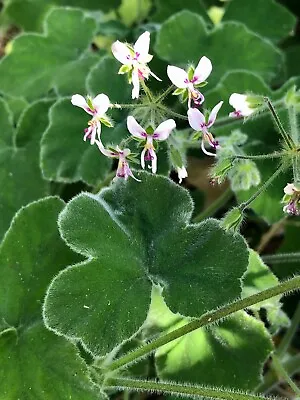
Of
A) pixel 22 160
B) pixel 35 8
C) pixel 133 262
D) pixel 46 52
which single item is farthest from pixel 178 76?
pixel 35 8

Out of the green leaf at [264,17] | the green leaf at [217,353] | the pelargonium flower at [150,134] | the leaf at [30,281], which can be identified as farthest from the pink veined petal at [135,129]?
the green leaf at [264,17]

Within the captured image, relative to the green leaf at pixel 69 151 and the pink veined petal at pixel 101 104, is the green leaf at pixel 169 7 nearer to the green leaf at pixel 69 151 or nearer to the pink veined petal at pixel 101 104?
the green leaf at pixel 69 151

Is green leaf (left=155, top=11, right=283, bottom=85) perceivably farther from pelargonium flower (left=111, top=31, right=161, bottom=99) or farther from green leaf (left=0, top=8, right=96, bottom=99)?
pelargonium flower (left=111, top=31, right=161, bottom=99)

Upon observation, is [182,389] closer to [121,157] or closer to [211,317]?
[211,317]

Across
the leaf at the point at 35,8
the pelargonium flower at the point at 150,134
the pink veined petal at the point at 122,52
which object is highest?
the pink veined petal at the point at 122,52

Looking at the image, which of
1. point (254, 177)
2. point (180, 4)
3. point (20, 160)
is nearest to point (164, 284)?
point (254, 177)

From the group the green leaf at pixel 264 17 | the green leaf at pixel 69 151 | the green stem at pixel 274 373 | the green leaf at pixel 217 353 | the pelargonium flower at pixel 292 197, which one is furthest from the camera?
the green leaf at pixel 264 17

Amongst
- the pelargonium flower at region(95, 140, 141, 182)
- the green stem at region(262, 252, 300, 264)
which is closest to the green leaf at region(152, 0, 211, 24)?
the green stem at region(262, 252, 300, 264)
